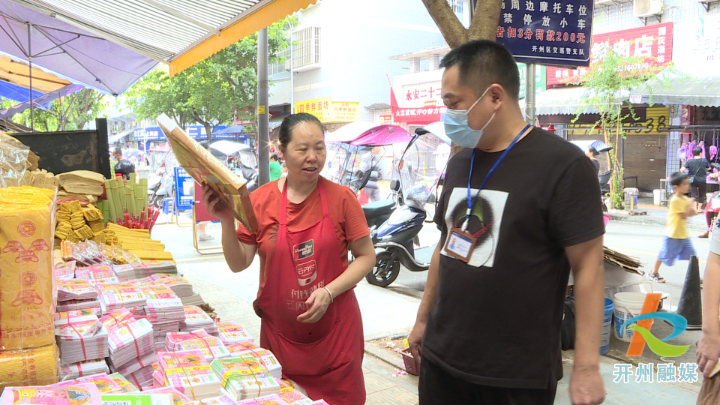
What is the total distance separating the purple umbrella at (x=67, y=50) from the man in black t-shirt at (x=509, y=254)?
20.2 feet

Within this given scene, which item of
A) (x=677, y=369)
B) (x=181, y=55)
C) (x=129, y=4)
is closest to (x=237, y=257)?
(x=677, y=369)

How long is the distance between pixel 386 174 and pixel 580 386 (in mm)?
26140

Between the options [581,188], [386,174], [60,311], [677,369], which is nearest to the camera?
[581,188]

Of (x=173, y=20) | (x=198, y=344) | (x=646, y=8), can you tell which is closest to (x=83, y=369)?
(x=198, y=344)

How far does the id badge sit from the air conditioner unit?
17.3 m

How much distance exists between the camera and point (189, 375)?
1.84m

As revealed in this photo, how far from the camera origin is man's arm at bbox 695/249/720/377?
2.08m

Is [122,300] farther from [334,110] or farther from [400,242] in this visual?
[334,110]

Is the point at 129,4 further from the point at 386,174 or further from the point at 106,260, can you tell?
the point at 386,174

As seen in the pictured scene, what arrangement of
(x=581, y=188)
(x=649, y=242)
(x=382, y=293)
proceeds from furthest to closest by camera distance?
Result: (x=649, y=242) < (x=382, y=293) < (x=581, y=188)

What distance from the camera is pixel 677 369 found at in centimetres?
423

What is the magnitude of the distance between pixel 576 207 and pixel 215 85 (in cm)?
2392

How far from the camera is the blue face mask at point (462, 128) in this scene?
1.83 meters
